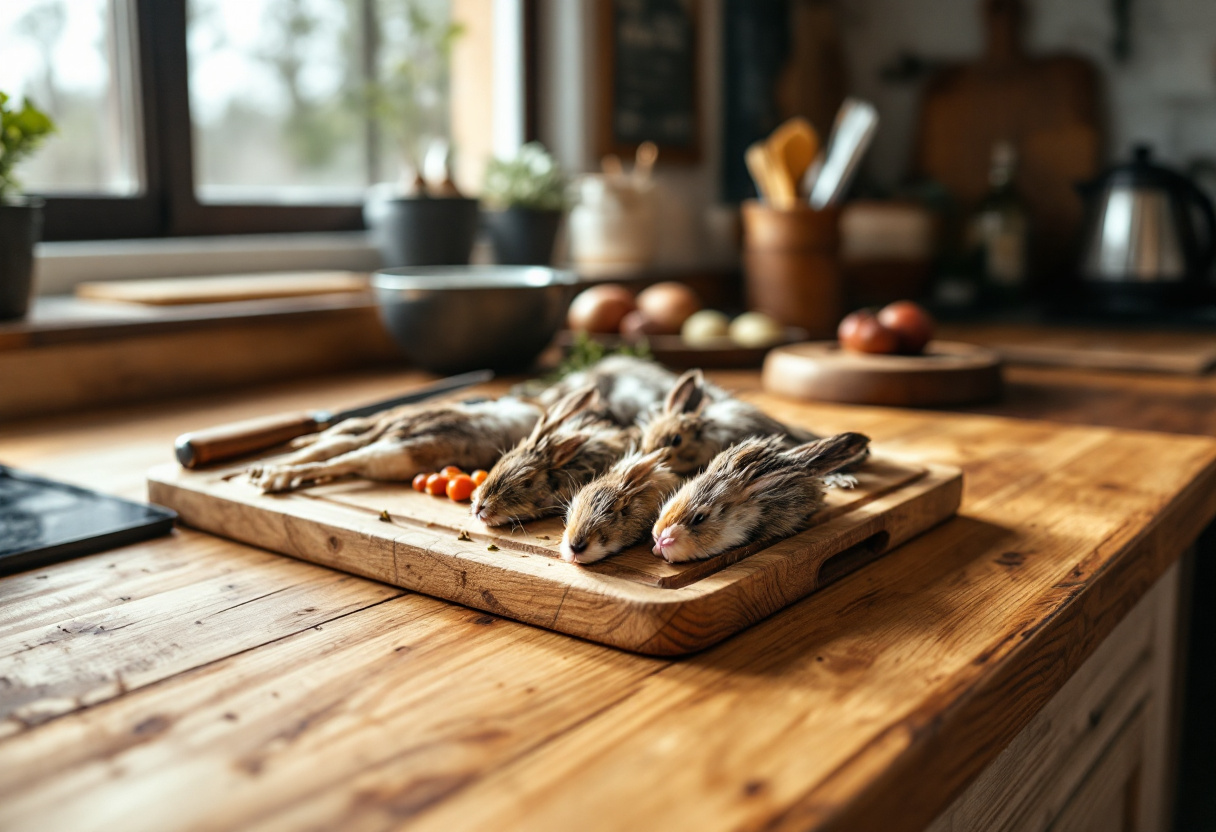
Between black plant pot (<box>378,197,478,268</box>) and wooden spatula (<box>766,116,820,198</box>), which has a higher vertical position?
wooden spatula (<box>766,116,820,198</box>)

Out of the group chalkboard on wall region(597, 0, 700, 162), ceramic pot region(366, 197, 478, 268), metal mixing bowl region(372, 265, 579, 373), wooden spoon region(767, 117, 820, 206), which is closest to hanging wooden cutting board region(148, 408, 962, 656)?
metal mixing bowl region(372, 265, 579, 373)

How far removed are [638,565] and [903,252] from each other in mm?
2156

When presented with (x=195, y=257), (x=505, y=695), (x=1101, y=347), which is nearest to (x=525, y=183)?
(x=195, y=257)

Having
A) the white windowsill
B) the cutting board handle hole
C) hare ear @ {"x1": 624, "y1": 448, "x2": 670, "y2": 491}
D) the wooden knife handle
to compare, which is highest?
the white windowsill

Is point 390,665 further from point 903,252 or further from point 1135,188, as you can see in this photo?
point 903,252

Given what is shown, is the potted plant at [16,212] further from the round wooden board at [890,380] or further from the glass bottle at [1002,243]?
the glass bottle at [1002,243]

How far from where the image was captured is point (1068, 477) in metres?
1.04

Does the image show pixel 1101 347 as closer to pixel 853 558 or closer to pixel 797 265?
pixel 797 265

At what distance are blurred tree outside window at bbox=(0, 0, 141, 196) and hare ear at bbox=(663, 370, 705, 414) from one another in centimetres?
127

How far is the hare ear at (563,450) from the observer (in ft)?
2.59

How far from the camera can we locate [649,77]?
2.61 meters

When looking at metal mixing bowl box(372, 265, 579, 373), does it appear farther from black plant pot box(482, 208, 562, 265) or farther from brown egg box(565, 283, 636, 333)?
black plant pot box(482, 208, 562, 265)

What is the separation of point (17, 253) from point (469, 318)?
1.93 ft

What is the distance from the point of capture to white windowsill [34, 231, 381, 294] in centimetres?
166
